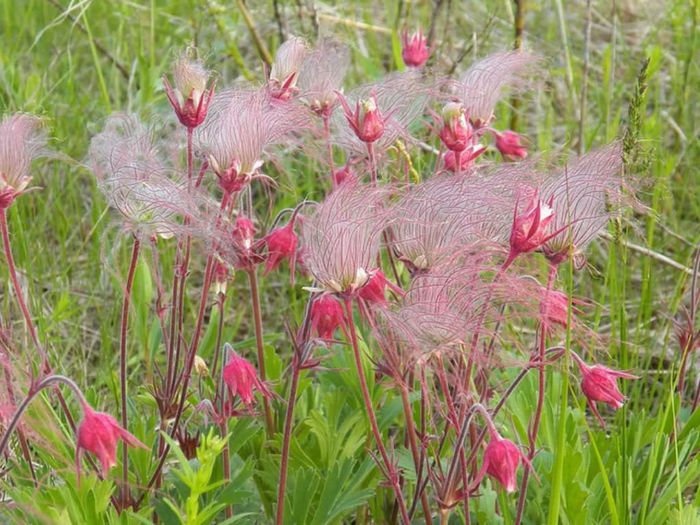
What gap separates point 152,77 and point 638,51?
3.02 meters

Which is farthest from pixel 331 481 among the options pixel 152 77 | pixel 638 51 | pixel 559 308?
pixel 638 51

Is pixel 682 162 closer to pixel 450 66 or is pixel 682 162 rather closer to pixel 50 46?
pixel 450 66

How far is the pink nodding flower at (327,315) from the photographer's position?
227 centimetres

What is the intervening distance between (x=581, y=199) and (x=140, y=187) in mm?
1017

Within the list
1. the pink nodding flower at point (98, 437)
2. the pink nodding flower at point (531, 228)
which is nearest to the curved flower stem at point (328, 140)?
the pink nodding flower at point (531, 228)

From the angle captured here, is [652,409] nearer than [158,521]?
No

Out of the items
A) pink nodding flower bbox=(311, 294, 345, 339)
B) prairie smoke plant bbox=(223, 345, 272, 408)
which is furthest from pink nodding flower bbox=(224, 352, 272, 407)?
pink nodding flower bbox=(311, 294, 345, 339)

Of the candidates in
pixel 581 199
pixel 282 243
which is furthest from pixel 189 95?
pixel 581 199

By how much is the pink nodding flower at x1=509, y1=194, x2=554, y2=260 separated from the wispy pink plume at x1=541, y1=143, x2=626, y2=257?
0.06 m

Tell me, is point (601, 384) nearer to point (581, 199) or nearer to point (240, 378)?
point (581, 199)

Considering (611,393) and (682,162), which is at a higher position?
(611,393)

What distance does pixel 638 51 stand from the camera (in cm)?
603

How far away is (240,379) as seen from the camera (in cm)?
236

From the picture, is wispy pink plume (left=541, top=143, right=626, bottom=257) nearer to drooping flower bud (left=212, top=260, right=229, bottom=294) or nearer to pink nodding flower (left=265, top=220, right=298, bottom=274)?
pink nodding flower (left=265, top=220, right=298, bottom=274)
